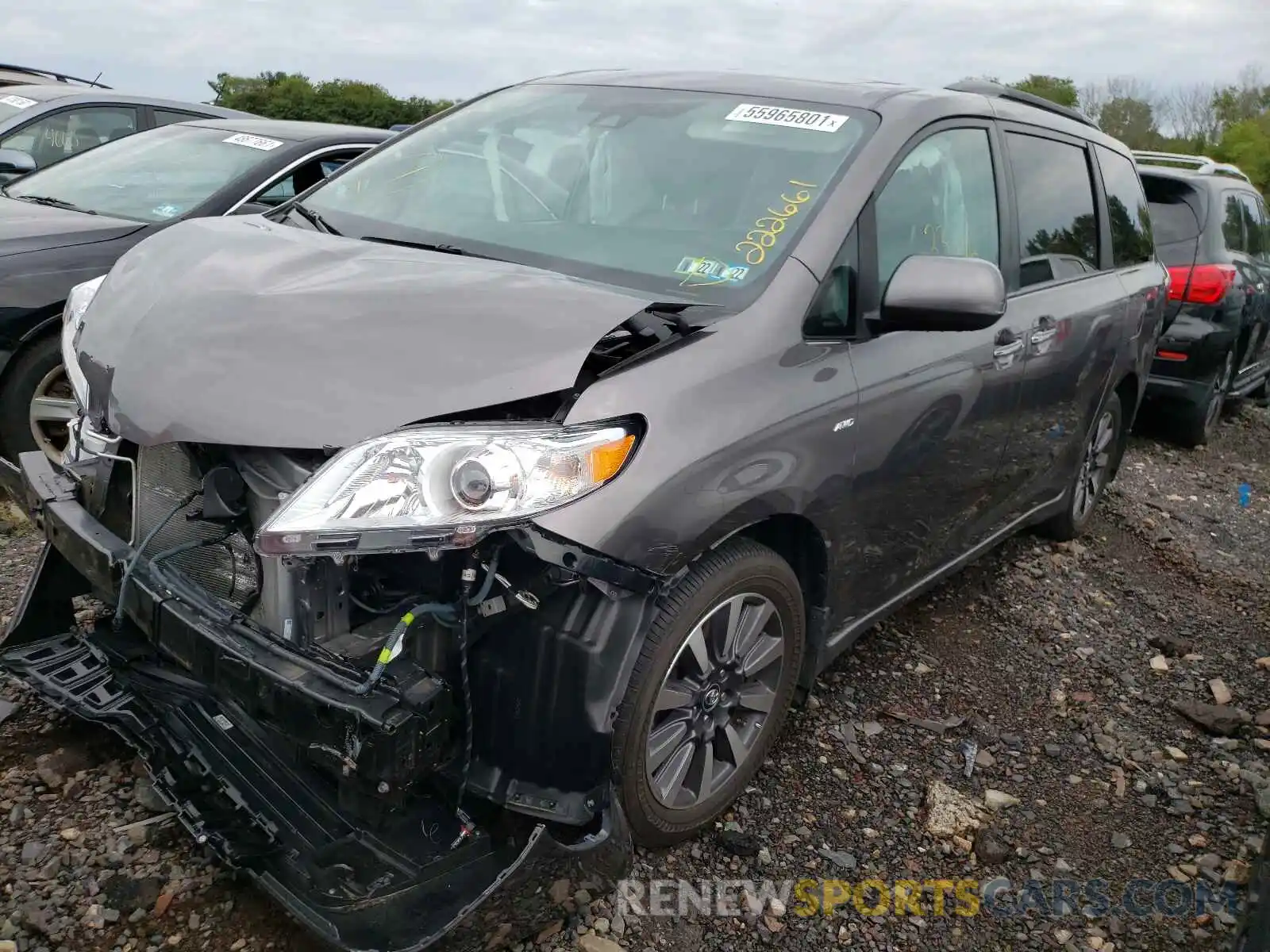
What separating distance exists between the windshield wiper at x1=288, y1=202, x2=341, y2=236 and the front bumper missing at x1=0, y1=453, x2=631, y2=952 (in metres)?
1.02

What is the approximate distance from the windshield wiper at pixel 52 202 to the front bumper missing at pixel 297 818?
2.77m

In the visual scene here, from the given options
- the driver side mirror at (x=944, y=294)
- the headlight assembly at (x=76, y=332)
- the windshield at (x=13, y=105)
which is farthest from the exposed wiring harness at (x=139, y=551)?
the windshield at (x=13, y=105)

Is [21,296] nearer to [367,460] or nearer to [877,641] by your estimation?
[367,460]

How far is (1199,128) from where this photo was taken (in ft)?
124

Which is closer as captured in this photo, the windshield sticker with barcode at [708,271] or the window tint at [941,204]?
the windshield sticker with barcode at [708,271]

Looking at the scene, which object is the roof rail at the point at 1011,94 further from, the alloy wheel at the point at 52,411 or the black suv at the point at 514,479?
the alloy wheel at the point at 52,411

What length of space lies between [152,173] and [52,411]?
5.08ft

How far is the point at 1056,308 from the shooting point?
3.59 metres

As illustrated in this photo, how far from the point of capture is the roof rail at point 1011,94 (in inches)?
135

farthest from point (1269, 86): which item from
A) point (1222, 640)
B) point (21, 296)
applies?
point (21, 296)

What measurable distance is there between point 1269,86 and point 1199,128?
2471 mm

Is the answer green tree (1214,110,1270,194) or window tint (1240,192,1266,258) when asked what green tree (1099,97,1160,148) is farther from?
window tint (1240,192,1266,258)

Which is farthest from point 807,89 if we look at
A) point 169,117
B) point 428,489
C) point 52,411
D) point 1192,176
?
point 169,117

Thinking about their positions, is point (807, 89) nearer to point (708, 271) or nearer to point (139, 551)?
point (708, 271)
